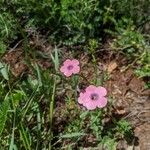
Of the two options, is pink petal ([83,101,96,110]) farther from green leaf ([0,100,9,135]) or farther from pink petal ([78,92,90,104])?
green leaf ([0,100,9,135])

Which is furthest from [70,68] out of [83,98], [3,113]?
[3,113]

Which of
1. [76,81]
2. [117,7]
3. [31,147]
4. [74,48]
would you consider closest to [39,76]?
[76,81]

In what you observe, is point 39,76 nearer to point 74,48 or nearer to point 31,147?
point 31,147

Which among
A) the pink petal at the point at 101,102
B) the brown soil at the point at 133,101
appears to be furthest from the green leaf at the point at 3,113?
Result: the brown soil at the point at 133,101

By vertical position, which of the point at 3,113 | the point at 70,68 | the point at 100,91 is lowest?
the point at 3,113

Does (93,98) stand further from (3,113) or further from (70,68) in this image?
(3,113)

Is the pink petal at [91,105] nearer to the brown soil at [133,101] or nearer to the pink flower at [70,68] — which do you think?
the pink flower at [70,68]

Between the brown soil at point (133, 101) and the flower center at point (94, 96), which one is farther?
the brown soil at point (133, 101)

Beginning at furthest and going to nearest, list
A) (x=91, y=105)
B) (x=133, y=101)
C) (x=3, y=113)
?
(x=133, y=101), (x=91, y=105), (x=3, y=113)

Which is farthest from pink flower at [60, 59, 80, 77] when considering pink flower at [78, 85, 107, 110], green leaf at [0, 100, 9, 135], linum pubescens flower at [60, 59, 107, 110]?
green leaf at [0, 100, 9, 135]
